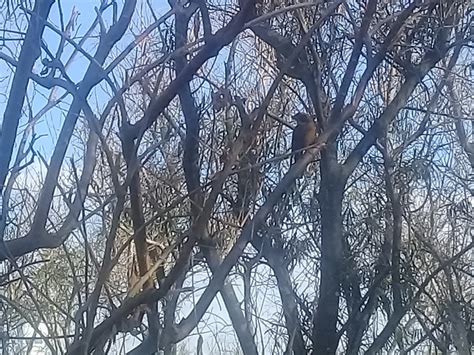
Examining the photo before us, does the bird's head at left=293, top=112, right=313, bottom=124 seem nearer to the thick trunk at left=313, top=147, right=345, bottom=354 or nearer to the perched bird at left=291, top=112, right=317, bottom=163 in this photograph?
the perched bird at left=291, top=112, right=317, bottom=163

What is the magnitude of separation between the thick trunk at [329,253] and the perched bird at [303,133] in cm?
18

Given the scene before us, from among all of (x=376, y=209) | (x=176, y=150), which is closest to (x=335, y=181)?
(x=376, y=209)

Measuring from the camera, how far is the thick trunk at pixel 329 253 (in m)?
4.04

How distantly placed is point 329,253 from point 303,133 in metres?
0.70

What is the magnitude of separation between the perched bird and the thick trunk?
0.18 meters

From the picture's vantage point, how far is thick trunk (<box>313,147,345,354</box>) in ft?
13.3

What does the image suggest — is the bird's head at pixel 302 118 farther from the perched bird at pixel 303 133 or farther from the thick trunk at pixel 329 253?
the thick trunk at pixel 329 253

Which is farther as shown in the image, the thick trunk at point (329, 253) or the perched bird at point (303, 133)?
the thick trunk at point (329, 253)

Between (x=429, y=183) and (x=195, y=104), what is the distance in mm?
1583

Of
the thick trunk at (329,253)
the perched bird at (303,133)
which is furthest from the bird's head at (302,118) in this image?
the thick trunk at (329,253)

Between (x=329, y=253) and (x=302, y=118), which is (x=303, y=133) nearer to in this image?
(x=302, y=118)

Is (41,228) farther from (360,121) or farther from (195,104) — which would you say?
(360,121)

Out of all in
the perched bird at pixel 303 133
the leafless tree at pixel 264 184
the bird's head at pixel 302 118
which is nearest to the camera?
the leafless tree at pixel 264 184

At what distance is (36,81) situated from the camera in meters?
2.47
